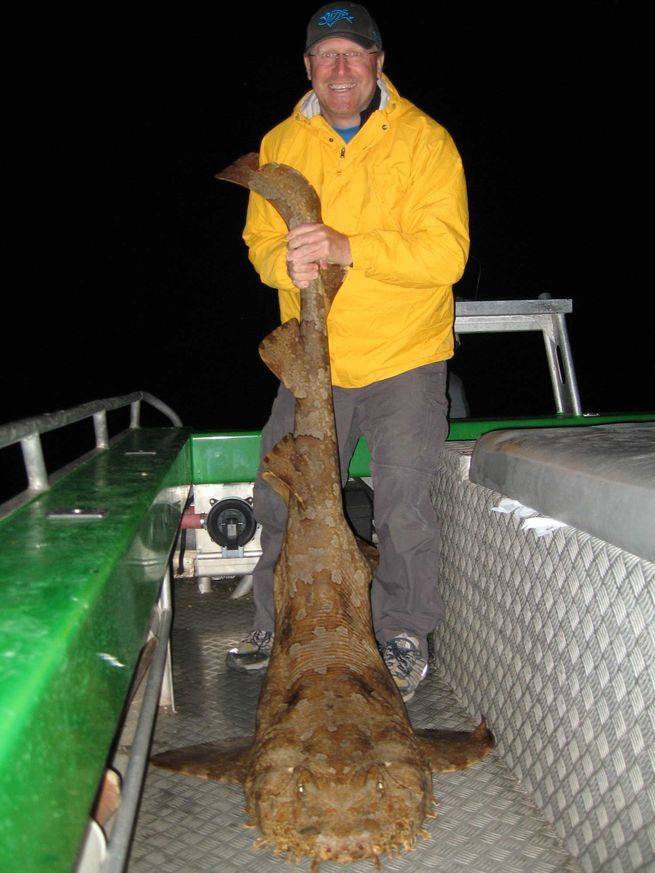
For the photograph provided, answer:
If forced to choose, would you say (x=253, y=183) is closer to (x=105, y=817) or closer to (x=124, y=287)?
(x=105, y=817)

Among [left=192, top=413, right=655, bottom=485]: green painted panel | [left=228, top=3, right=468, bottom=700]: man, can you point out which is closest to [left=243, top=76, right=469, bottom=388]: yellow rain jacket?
[left=228, top=3, right=468, bottom=700]: man

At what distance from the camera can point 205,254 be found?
63.4 m

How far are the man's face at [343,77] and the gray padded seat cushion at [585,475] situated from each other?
1.73 metres

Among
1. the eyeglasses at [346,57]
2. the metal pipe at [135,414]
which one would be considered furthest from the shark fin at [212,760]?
the eyeglasses at [346,57]

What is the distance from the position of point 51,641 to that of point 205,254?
217 feet

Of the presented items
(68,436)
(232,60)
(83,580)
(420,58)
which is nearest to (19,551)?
(83,580)

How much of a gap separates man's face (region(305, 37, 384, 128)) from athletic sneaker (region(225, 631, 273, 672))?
8.18ft

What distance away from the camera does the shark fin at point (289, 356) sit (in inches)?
113

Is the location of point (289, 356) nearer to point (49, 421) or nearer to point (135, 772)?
point (49, 421)

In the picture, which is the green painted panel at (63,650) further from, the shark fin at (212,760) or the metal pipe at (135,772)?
the shark fin at (212,760)

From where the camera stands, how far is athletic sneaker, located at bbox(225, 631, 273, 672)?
2.92m

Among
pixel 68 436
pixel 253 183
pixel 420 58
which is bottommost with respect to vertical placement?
pixel 68 436

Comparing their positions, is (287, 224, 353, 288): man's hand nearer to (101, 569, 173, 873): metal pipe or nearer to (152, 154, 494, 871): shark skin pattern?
(152, 154, 494, 871): shark skin pattern

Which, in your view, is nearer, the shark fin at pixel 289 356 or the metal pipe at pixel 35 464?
the metal pipe at pixel 35 464
